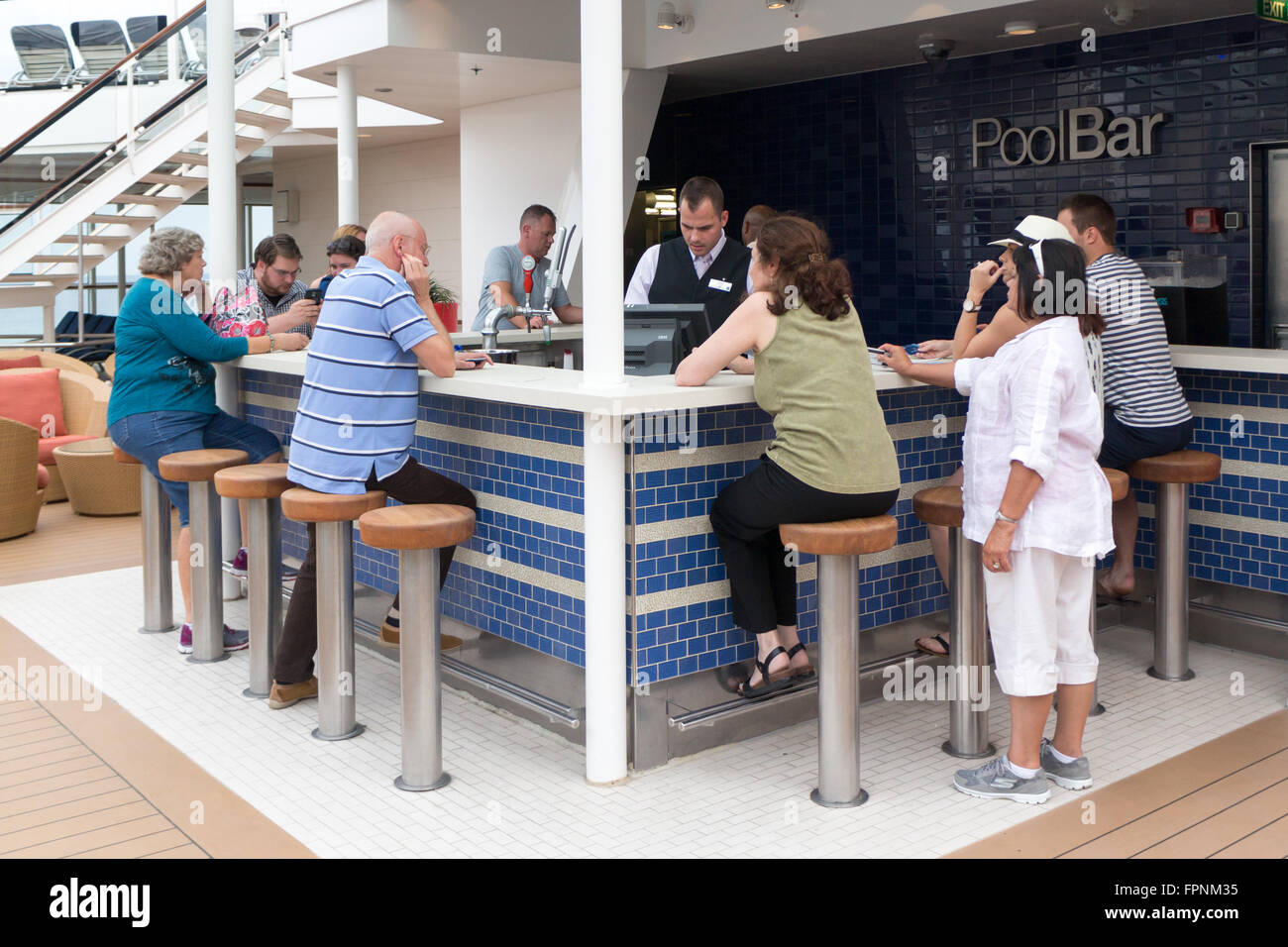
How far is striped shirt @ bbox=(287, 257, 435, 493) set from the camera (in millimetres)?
3924

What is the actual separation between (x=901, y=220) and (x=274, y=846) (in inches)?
237

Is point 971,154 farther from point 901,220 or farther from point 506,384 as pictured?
point 506,384

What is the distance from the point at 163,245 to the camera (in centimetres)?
490

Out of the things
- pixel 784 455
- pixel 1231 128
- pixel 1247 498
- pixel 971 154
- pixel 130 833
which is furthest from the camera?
pixel 971 154

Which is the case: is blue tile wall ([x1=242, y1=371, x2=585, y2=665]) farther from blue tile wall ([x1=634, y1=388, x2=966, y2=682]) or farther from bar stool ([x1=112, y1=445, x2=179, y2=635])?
bar stool ([x1=112, y1=445, x2=179, y2=635])

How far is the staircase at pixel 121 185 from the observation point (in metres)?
11.1

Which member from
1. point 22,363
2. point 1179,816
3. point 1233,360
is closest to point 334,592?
point 1179,816

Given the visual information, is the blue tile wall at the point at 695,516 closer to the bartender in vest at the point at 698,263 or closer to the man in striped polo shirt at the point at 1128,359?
the man in striped polo shirt at the point at 1128,359

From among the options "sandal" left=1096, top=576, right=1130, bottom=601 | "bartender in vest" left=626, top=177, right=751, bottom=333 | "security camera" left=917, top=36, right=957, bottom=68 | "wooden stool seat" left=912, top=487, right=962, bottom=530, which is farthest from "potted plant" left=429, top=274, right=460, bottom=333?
"sandal" left=1096, top=576, right=1130, bottom=601

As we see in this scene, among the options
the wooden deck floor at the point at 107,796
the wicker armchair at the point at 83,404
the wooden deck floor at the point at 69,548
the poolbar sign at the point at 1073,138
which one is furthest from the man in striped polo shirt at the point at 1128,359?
the wicker armchair at the point at 83,404

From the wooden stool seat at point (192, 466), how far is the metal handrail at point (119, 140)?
735 centimetres

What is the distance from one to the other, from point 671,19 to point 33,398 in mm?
4954

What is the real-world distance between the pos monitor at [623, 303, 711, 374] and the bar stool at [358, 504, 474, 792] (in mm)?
946

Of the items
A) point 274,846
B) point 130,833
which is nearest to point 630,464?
point 274,846
